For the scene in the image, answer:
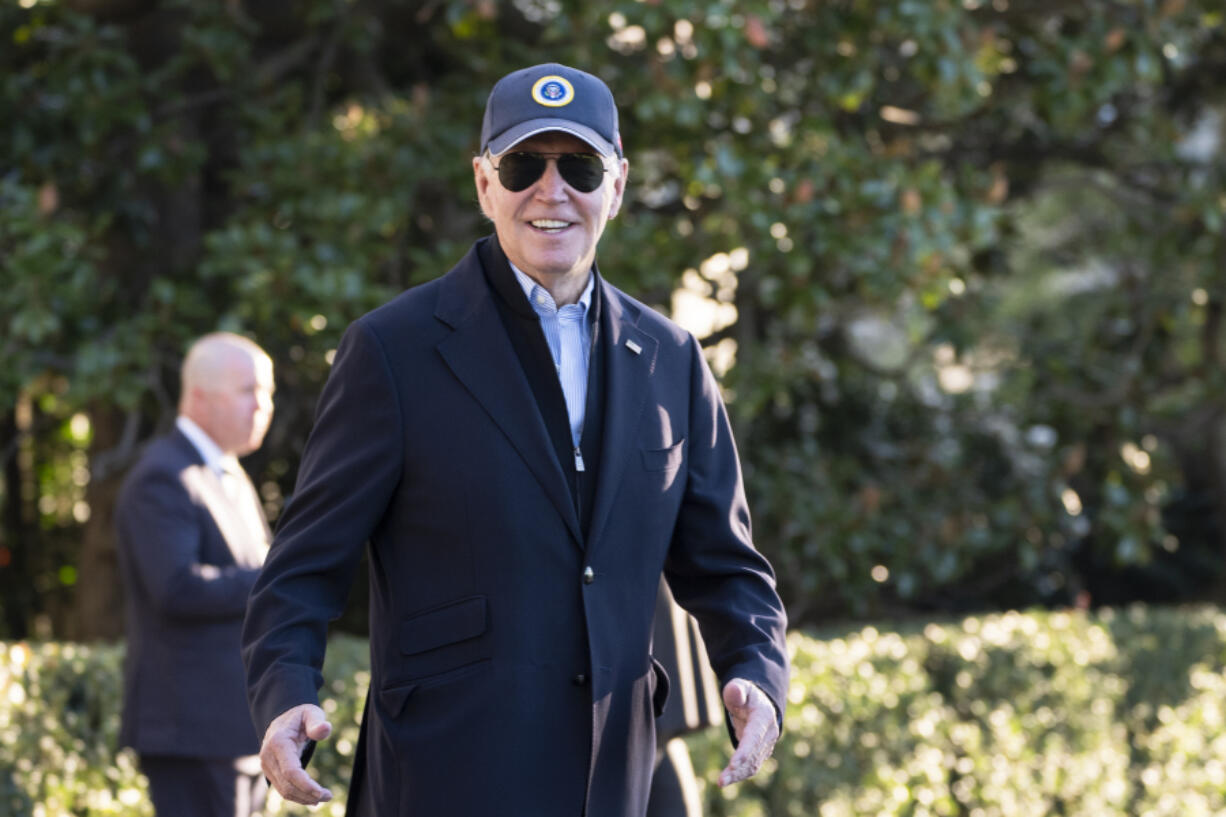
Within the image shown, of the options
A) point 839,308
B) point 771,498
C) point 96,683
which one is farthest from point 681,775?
point 839,308

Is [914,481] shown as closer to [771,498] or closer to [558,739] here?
[771,498]

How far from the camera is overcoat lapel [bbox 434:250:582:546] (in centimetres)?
243

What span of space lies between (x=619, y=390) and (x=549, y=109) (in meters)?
0.48

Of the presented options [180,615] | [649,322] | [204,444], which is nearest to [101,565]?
[204,444]

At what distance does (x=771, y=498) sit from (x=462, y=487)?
18.7 feet

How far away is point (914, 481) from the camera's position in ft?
29.0

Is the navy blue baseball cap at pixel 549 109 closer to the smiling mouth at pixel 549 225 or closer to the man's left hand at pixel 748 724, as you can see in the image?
the smiling mouth at pixel 549 225

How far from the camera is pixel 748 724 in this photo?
8.04 ft

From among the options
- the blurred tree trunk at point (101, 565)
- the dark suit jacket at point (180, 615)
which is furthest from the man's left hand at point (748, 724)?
the blurred tree trunk at point (101, 565)

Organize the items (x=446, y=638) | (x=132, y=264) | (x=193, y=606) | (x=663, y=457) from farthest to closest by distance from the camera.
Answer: (x=132, y=264), (x=193, y=606), (x=663, y=457), (x=446, y=638)

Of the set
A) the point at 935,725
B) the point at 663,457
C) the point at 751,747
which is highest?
the point at 663,457

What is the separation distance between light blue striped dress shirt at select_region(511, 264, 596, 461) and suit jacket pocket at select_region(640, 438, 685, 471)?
0.38ft

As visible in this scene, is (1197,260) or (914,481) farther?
(914,481)

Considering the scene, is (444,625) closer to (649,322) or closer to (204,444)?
(649,322)
